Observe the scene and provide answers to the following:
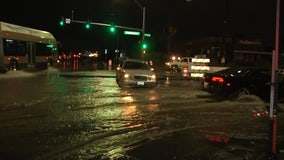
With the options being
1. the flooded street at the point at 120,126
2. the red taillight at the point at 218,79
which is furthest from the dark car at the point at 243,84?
the flooded street at the point at 120,126

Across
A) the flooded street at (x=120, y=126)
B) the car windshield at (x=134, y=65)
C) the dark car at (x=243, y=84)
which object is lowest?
the flooded street at (x=120, y=126)

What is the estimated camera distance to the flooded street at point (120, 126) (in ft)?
25.7

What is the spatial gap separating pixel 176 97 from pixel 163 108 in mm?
3520

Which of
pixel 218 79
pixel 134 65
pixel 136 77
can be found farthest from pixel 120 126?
pixel 134 65

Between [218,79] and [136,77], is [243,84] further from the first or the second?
[136,77]

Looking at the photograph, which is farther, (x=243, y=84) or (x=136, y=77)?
(x=136, y=77)

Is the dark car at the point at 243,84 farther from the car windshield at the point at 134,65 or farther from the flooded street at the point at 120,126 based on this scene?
the car windshield at the point at 134,65

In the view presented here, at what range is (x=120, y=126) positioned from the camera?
33.8ft

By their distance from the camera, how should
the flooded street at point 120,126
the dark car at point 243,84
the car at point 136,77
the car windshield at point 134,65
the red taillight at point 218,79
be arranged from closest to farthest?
the flooded street at point 120,126 → the dark car at point 243,84 → the red taillight at point 218,79 → the car at point 136,77 → the car windshield at point 134,65

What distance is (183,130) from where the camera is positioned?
9.97m

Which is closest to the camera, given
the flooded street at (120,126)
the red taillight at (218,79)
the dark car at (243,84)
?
the flooded street at (120,126)

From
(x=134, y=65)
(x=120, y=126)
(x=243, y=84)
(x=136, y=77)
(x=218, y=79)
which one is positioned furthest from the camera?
(x=134, y=65)

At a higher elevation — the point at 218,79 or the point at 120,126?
the point at 218,79

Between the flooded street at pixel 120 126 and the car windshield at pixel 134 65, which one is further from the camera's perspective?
the car windshield at pixel 134 65
